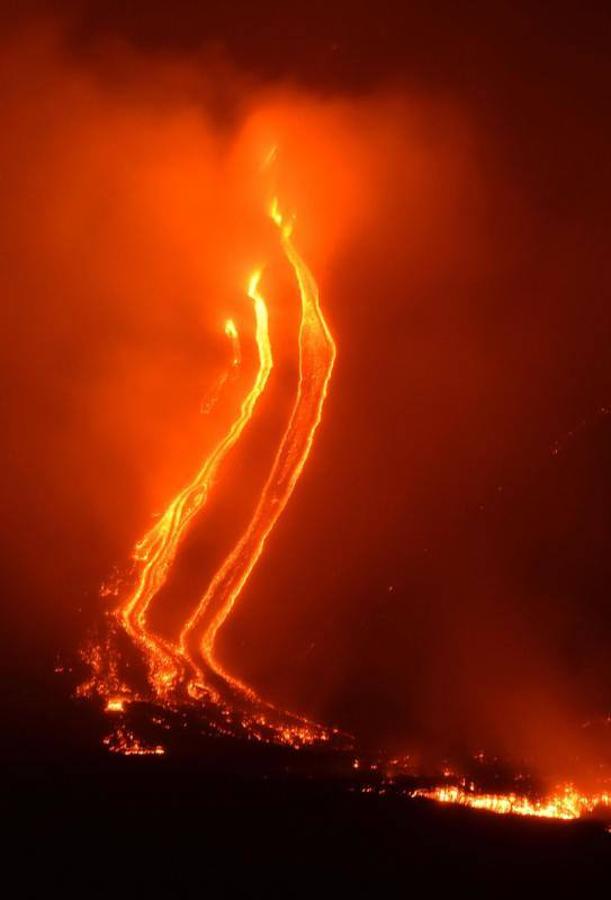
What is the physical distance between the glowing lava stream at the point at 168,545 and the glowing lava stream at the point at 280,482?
170 millimetres

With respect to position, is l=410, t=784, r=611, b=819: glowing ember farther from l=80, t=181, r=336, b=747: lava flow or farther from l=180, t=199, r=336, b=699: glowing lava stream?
l=180, t=199, r=336, b=699: glowing lava stream

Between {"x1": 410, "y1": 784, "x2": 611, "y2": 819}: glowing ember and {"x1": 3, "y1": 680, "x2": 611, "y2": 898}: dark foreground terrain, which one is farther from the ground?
{"x1": 410, "y1": 784, "x2": 611, "y2": 819}: glowing ember

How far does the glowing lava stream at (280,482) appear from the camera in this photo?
6891 millimetres

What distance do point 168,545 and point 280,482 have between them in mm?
895

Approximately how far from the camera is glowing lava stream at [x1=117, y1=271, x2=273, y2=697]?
6793 millimetres

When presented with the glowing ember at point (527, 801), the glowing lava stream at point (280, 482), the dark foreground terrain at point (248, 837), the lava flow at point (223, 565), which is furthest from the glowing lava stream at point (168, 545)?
the glowing ember at point (527, 801)

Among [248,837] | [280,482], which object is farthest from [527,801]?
[280,482]

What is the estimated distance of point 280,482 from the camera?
7.75 m

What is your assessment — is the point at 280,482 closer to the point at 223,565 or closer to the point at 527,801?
the point at 223,565

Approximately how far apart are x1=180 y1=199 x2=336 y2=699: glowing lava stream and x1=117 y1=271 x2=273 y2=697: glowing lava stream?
0.17 metres

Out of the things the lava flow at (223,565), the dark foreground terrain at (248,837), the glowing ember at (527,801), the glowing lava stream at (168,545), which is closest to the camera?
the dark foreground terrain at (248,837)

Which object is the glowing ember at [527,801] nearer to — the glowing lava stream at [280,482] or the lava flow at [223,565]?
the lava flow at [223,565]

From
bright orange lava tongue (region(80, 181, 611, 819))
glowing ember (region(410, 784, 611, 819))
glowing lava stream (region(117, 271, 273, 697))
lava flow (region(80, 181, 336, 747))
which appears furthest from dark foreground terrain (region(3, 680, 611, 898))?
glowing lava stream (region(117, 271, 273, 697))

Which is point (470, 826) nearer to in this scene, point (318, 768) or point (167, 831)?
point (318, 768)
